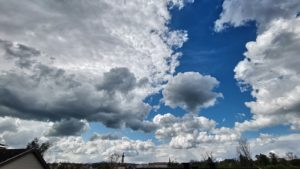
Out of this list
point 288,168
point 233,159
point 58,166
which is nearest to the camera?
point 288,168

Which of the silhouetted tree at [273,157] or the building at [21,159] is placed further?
the silhouetted tree at [273,157]

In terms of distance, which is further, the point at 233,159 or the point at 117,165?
the point at 233,159

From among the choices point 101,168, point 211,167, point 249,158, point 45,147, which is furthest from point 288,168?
point 45,147

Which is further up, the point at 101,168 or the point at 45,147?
the point at 45,147

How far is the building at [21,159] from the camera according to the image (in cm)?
3171

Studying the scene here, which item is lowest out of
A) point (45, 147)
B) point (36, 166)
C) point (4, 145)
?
point (36, 166)

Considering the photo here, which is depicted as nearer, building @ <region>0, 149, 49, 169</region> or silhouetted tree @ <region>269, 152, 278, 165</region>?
building @ <region>0, 149, 49, 169</region>

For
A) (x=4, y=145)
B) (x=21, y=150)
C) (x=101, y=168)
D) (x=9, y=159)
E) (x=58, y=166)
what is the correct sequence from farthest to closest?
(x=101, y=168) < (x=58, y=166) < (x=4, y=145) < (x=21, y=150) < (x=9, y=159)

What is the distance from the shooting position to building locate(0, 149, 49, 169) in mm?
31706

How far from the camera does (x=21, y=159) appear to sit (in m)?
33.8

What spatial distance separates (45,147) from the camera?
81.8 m

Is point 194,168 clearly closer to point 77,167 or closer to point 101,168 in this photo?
point 101,168

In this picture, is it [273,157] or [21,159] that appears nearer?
[21,159]

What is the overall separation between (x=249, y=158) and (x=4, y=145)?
65768mm
